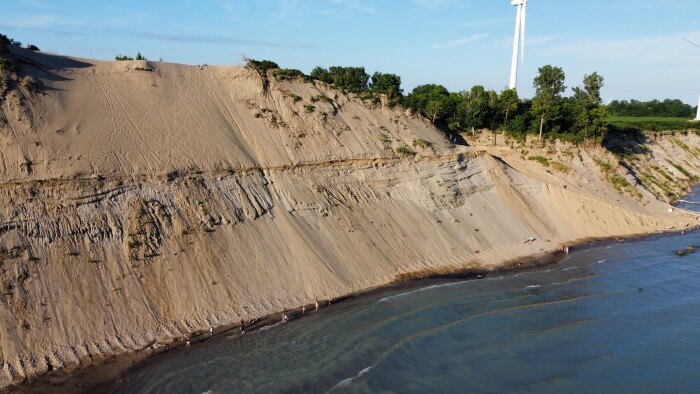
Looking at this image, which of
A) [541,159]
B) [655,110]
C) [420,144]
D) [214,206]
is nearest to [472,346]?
[214,206]

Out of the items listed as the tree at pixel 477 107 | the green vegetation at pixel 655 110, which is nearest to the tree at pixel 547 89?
the tree at pixel 477 107

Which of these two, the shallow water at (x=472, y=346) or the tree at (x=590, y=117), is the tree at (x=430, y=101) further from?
the shallow water at (x=472, y=346)

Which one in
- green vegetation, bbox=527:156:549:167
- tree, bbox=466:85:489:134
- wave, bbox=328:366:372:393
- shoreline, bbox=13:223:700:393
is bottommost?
wave, bbox=328:366:372:393

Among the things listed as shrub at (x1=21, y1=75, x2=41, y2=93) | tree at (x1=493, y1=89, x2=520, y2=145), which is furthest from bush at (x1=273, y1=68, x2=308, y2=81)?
tree at (x1=493, y1=89, x2=520, y2=145)

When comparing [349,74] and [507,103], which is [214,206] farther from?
[349,74]

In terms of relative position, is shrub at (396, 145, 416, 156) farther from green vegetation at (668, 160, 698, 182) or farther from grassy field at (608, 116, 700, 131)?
green vegetation at (668, 160, 698, 182)

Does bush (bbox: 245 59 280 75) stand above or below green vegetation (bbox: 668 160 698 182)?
above
